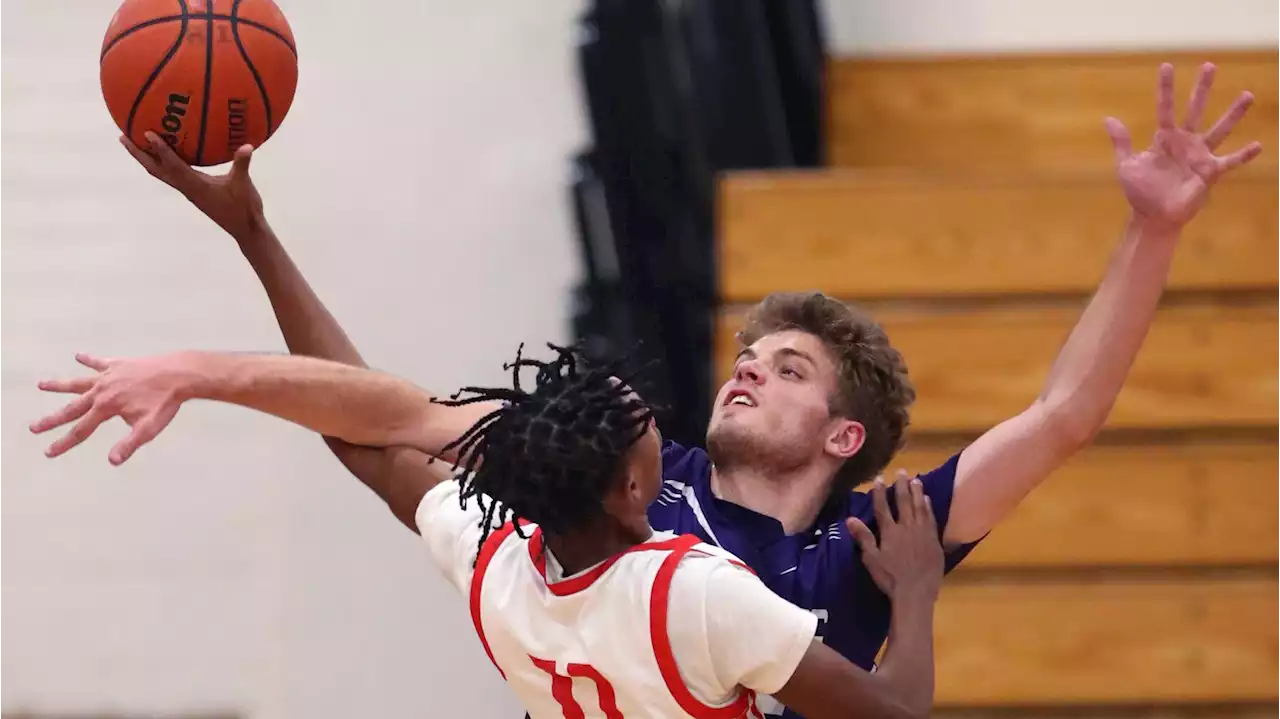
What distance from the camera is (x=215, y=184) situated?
2197 mm

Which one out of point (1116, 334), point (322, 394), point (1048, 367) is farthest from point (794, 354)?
point (1048, 367)

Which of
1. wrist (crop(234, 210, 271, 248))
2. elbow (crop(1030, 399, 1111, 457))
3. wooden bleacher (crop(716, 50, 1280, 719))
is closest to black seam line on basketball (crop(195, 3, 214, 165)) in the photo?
wrist (crop(234, 210, 271, 248))

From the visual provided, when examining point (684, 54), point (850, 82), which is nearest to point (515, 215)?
point (684, 54)

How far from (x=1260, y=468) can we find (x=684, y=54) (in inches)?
66.1

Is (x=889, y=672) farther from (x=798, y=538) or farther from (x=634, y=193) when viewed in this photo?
(x=634, y=193)

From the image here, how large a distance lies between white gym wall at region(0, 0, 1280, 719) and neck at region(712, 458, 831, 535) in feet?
6.25

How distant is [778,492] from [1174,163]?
0.69 meters

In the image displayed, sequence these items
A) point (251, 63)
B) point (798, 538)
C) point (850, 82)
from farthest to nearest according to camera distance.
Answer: point (850, 82) < point (251, 63) < point (798, 538)

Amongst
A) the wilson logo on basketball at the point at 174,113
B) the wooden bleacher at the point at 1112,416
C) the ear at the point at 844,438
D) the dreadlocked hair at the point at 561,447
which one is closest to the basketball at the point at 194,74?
the wilson logo on basketball at the point at 174,113

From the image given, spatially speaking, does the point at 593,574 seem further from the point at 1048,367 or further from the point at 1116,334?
the point at 1048,367

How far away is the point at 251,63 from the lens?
218cm

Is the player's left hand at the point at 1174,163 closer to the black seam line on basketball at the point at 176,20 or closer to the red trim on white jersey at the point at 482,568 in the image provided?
the red trim on white jersey at the point at 482,568

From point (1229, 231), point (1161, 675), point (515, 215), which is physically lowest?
point (1161, 675)

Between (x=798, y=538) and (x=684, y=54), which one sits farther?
(x=684, y=54)
